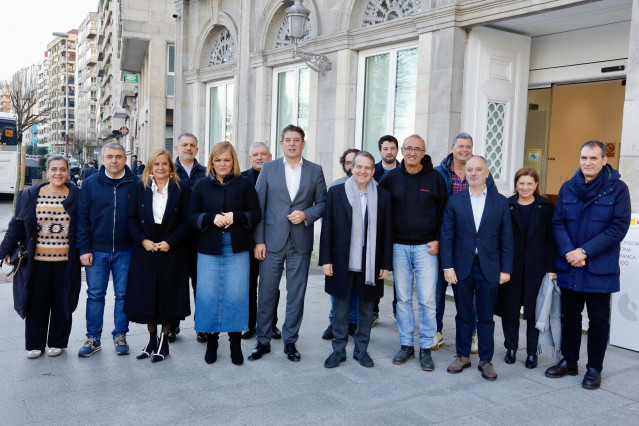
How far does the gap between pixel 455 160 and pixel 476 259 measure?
3.67 feet

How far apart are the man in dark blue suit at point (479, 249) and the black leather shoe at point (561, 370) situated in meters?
0.49

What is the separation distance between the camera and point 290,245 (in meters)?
5.29

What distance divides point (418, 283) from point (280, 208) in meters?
1.41

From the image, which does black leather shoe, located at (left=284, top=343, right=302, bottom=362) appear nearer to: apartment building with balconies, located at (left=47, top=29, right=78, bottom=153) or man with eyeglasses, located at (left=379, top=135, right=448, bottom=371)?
man with eyeglasses, located at (left=379, top=135, right=448, bottom=371)

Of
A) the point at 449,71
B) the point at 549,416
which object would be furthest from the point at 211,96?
the point at 549,416

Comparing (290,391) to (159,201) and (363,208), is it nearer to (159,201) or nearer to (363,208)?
(363,208)

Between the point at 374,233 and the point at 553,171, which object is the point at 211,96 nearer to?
the point at 553,171

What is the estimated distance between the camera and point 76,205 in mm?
5105

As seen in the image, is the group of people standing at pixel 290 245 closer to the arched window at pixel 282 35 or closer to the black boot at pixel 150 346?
the black boot at pixel 150 346

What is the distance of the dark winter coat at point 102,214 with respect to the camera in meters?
5.06

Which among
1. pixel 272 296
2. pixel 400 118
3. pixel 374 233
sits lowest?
pixel 272 296

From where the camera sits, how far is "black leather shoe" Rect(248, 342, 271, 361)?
17.1 feet

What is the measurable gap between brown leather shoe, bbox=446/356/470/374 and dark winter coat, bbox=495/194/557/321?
0.56 meters

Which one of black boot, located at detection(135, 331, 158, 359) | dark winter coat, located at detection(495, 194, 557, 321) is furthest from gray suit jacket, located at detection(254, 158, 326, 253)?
dark winter coat, located at detection(495, 194, 557, 321)
